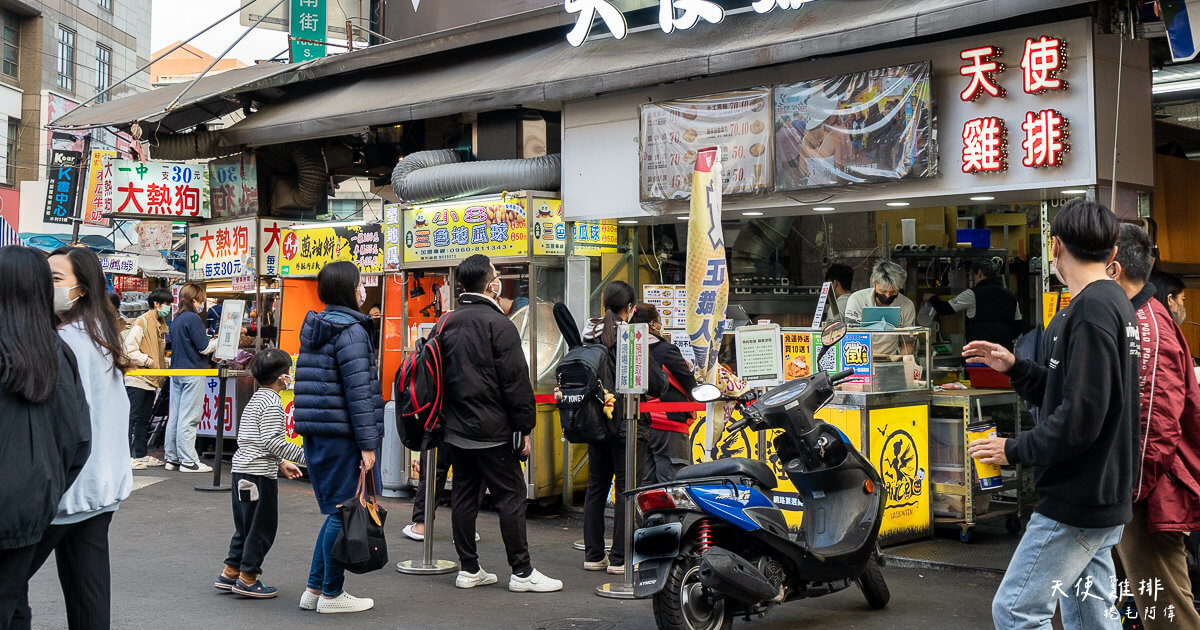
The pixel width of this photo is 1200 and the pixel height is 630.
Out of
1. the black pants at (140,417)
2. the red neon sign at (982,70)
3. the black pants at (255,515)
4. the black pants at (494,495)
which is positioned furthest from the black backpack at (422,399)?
the black pants at (140,417)

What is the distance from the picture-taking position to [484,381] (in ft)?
22.7

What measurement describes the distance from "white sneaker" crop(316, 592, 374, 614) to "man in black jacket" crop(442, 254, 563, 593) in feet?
2.60

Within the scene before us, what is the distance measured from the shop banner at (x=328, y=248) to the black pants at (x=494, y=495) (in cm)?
487

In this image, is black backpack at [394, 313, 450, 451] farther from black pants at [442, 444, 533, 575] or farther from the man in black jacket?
black pants at [442, 444, 533, 575]

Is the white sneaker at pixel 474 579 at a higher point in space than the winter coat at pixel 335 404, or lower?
lower

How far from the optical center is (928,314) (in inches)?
445

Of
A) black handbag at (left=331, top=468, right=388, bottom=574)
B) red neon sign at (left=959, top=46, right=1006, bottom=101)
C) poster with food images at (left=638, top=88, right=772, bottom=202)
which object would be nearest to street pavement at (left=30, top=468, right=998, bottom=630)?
black handbag at (left=331, top=468, right=388, bottom=574)

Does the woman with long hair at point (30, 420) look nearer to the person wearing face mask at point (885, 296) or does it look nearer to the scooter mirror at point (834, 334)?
the scooter mirror at point (834, 334)

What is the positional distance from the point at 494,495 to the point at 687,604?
191 centimetres

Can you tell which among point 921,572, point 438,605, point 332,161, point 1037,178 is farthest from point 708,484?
point 332,161

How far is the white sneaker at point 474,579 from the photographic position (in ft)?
23.7

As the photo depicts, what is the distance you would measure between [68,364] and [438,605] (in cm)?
325

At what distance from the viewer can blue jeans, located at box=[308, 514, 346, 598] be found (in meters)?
6.39

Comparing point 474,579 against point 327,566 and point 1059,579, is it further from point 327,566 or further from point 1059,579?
point 1059,579
